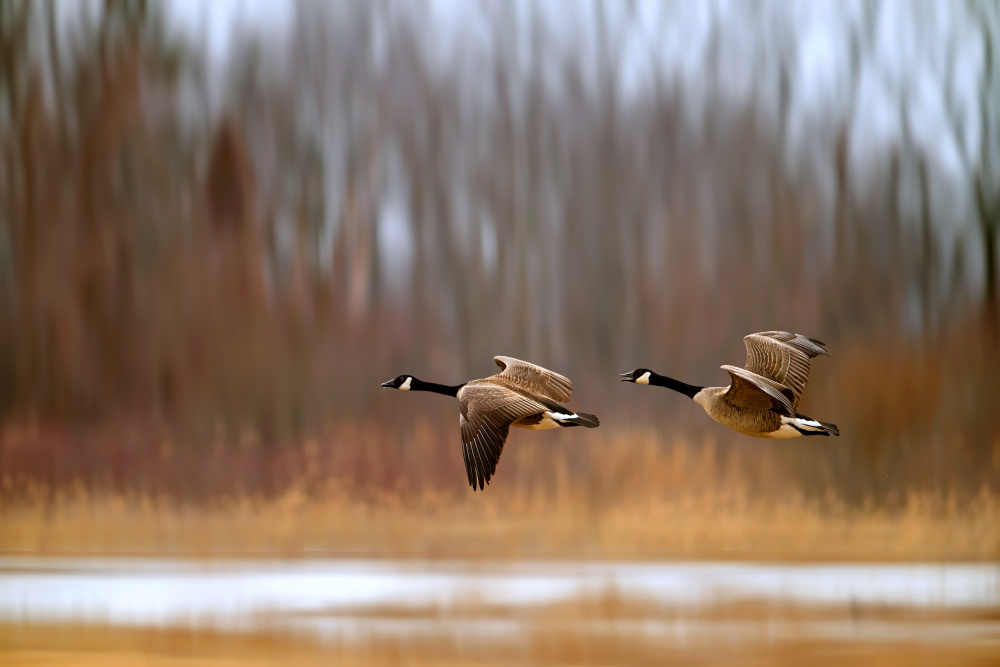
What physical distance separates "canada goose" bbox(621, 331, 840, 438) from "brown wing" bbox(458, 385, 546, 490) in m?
1.29

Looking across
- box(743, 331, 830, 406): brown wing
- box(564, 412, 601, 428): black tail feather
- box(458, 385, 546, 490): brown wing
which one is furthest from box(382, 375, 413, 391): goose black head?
box(743, 331, 830, 406): brown wing

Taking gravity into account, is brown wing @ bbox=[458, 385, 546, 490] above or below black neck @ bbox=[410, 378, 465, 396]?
below

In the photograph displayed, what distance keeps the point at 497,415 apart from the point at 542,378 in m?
1.61

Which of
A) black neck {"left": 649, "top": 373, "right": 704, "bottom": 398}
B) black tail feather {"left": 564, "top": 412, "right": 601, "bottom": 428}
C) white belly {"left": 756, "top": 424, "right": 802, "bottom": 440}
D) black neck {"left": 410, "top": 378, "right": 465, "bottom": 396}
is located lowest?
white belly {"left": 756, "top": 424, "right": 802, "bottom": 440}

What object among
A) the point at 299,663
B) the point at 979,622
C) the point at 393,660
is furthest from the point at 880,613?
the point at 299,663

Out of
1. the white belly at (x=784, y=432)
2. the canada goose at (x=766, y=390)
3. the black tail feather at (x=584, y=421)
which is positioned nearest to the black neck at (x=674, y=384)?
the canada goose at (x=766, y=390)

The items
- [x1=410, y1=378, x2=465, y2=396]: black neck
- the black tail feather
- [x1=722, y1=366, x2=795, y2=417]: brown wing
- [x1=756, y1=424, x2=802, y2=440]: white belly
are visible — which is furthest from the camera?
[x1=410, y1=378, x2=465, y2=396]: black neck

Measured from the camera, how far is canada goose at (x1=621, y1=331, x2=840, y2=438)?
24.0ft

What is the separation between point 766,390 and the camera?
22.2ft

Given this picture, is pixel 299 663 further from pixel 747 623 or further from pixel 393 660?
pixel 747 623

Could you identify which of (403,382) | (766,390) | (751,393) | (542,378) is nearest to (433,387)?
(403,382)

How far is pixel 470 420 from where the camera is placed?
7.18 m

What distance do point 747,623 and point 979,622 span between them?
2.21 m

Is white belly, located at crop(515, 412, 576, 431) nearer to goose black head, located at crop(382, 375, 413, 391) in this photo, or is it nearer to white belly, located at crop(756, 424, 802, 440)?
white belly, located at crop(756, 424, 802, 440)
